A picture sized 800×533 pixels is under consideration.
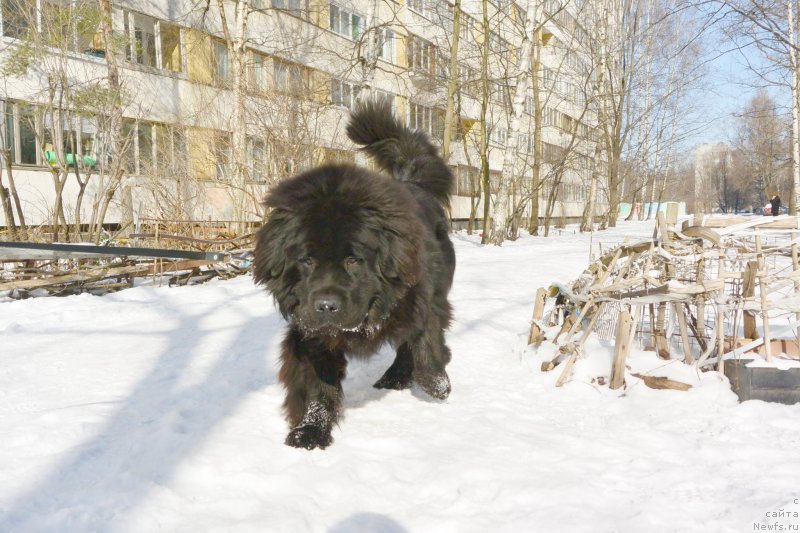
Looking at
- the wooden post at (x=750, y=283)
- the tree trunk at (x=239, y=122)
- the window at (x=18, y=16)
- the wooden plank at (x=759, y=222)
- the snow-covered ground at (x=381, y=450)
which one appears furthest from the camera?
the tree trunk at (x=239, y=122)

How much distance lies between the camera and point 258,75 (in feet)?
62.7

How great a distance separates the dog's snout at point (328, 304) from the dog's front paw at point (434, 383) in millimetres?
937

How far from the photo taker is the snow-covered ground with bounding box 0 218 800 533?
194 cm

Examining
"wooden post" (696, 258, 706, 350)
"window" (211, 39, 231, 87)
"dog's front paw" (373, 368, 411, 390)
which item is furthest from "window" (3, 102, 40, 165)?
"wooden post" (696, 258, 706, 350)

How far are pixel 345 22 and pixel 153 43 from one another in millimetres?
8338

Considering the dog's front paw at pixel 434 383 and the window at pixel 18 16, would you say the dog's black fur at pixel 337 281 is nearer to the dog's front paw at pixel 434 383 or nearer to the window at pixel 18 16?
the dog's front paw at pixel 434 383

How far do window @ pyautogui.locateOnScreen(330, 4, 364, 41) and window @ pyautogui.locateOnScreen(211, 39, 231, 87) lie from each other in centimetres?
534

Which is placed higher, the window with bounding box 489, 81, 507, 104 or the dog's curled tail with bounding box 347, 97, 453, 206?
the window with bounding box 489, 81, 507, 104

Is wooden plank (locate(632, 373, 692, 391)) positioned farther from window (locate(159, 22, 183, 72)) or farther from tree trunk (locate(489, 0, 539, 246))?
window (locate(159, 22, 183, 72))

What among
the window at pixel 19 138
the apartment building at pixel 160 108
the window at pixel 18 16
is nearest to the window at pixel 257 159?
the apartment building at pixel 160 108

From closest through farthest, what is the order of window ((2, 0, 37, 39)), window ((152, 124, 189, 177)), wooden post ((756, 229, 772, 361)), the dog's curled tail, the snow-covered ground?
the snow-covered ground
wooden post ((756, 229, 772, 361))
the dog's curled tail
window ((2, 0, 37, 39))
window ((152, 124, 189, 177))

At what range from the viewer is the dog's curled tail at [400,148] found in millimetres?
4238

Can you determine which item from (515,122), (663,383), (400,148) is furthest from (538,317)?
(515,122)

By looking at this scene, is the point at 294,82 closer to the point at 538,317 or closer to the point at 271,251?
the point at 538,317
